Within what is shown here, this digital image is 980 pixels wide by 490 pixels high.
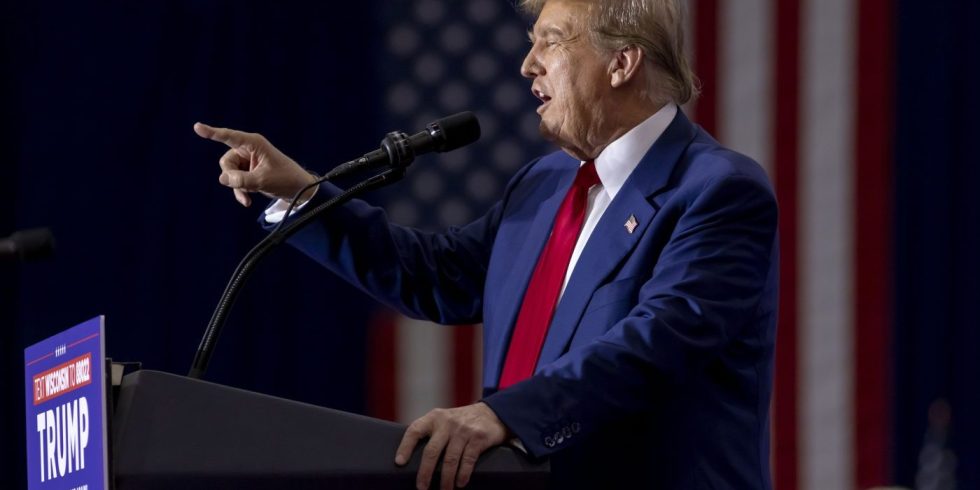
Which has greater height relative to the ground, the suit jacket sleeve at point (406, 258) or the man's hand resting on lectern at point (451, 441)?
the suit jacket sleeve at point (406, 258)

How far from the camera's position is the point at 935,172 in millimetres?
4090

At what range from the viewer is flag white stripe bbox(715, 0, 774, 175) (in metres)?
4.07

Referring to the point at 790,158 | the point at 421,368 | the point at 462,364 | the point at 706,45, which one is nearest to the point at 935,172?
the point at 790,158

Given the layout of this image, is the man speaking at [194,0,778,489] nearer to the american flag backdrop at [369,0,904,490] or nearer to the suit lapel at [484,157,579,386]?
the suit lapel at [484,157,579,386]

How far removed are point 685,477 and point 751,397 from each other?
15 cm

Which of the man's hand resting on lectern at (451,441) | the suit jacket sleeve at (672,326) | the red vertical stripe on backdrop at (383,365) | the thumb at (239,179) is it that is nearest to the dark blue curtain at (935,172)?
the red vertical stripe on backdrop at (383,365)

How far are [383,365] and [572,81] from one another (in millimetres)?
1880

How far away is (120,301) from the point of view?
3682 mm

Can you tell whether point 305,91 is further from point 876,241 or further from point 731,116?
point 876,241

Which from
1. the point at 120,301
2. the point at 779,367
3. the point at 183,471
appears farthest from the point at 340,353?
the point at 183,471

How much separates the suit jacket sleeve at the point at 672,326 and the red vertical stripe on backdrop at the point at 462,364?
2.08 metres

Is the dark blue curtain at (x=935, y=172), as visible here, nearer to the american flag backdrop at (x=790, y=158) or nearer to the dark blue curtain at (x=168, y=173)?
the american flag backdrop at (x=790, y=158)

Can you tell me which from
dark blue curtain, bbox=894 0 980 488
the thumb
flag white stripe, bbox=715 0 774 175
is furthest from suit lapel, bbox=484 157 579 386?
dark blue curtain, bbox=894 0 980 488

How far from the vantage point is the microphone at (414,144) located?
1795mm
